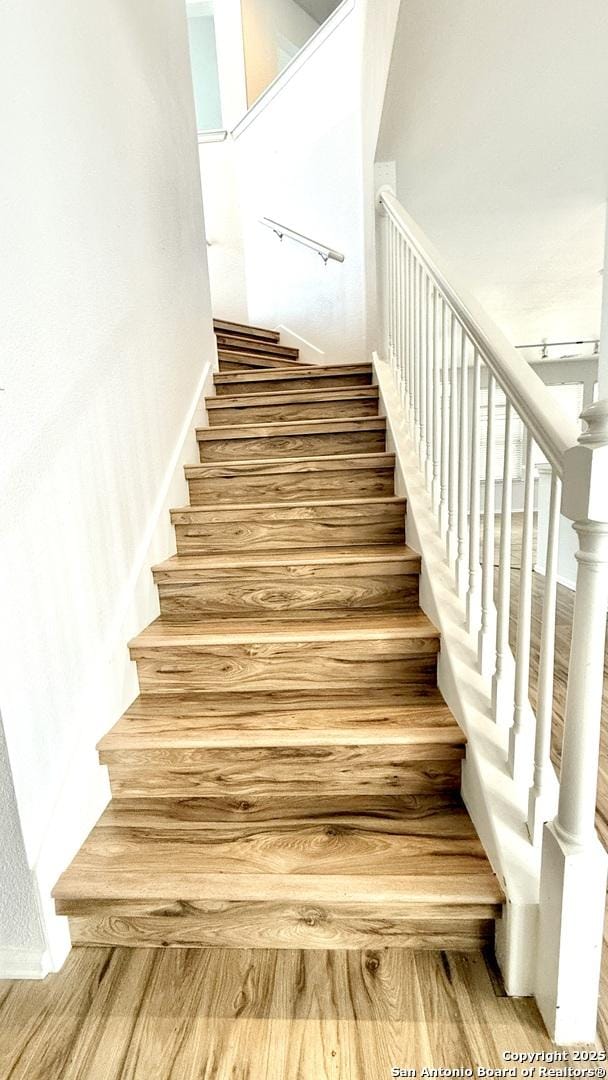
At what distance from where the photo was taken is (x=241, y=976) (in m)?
1.08

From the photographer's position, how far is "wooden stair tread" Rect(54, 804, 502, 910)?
1.10 metres

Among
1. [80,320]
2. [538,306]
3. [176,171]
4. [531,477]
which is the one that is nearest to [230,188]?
[176,171]

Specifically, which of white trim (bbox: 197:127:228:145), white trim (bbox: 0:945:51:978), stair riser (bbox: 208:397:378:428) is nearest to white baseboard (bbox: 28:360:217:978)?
white trim (bbox: 0:945:51:978)

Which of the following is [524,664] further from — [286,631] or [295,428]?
[295,428]

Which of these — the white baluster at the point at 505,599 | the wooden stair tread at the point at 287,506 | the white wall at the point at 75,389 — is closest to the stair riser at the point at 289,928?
the white wall at the point at 75,389

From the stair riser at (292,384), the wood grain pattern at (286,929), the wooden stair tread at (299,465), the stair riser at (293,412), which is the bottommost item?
the wood grain pattern at (286,929)

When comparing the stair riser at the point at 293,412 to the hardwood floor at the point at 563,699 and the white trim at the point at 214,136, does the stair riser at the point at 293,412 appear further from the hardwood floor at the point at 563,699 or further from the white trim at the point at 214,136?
the white trim at the point at 214,136

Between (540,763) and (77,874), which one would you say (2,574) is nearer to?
(77,874)

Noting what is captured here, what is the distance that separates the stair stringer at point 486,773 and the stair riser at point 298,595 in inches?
4.1

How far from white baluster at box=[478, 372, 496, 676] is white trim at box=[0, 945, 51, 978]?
3.71 ft

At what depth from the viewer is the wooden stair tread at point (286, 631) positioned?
5.09 feet

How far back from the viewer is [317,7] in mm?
5188

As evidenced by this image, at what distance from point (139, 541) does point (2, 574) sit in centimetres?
75

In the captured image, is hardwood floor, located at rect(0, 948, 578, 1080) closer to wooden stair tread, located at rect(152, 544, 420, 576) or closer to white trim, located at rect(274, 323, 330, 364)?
wooden stair tread, located at rect(152, 544, 420, 576)
